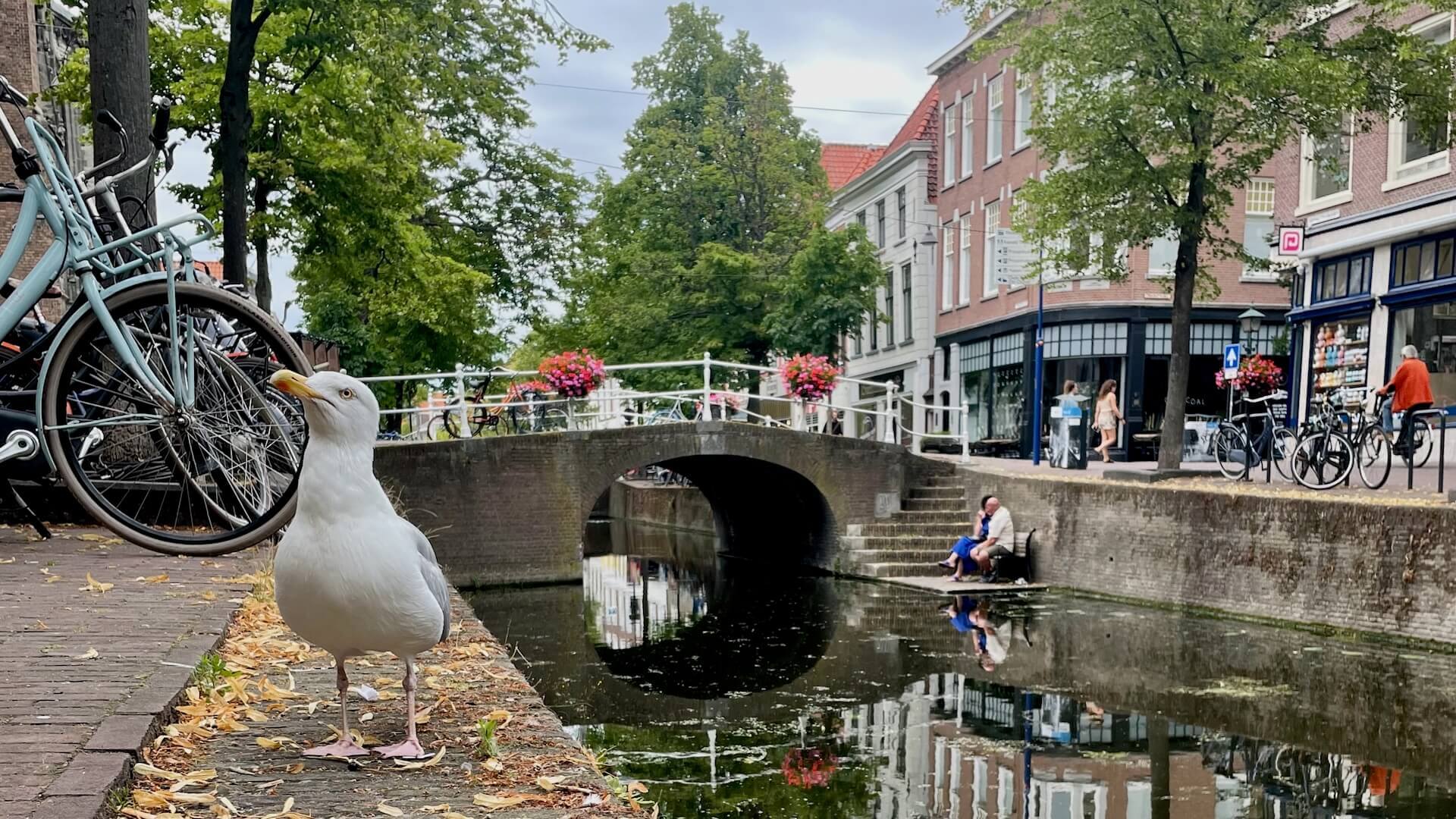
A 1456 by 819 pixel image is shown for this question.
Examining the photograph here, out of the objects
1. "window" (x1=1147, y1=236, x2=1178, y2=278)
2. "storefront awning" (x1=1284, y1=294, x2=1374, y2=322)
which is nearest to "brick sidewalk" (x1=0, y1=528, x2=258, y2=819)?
"storefront awning" (x1=1284, y1=294, x2=1374, y2=322)

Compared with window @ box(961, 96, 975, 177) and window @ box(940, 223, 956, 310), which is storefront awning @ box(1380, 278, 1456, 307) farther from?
window @ box(940, 223, 956, 310)

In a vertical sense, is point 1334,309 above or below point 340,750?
above

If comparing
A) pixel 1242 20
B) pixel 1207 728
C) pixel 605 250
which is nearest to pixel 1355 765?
pixel 1207 728

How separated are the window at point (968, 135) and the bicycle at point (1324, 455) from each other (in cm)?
1801

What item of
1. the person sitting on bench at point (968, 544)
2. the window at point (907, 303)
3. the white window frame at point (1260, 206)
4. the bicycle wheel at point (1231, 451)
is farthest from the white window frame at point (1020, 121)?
the person sitting on bench at point (968, 544)

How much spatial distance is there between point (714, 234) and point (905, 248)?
744cm

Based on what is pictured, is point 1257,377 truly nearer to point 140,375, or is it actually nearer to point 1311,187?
point 1311,187

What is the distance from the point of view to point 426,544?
3.59m

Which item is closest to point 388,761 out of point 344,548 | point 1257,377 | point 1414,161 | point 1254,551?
point 344,548

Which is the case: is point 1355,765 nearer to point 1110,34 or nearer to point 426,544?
point 426,544

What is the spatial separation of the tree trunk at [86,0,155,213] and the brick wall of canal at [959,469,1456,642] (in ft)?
34.1

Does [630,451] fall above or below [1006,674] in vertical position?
above

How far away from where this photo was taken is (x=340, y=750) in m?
3.39

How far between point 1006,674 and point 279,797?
8005 mm
